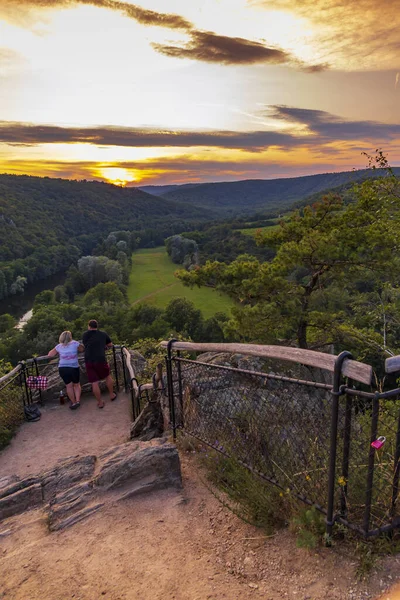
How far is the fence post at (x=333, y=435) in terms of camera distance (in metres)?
2.17

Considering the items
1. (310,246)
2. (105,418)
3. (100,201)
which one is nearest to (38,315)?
(310,246)

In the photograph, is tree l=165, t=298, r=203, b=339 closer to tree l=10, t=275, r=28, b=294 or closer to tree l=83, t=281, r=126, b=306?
tree l=83, t=281, r=126, b=306

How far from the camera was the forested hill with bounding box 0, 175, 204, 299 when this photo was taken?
284ft

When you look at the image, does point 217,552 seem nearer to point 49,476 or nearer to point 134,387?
point 49,476

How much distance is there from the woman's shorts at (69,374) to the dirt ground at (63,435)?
60cm

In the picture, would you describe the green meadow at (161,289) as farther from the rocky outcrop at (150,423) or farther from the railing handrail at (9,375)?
the rocky outcrop at (150,423)

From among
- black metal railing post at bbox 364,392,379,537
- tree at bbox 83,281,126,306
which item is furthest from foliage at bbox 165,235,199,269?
black metal railing post at bbox 364,392,379,537

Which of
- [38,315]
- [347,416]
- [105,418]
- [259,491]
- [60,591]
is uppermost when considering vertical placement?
[347,416]

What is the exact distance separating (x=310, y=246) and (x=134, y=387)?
30.2ft

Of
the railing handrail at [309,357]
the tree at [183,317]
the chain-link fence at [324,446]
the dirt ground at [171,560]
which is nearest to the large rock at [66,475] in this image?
the dirt ground at [171,560]

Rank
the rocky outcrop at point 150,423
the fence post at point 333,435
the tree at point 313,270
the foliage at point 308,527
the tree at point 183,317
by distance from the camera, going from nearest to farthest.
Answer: the fence post at point 333,435, the foliage at point 308,527, the rocky outcrop at point 150,423, the tree at point 313,270, the tree at point 183,317

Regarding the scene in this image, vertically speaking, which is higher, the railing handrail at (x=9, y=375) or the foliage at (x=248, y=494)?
the foliage at (x=248, y=494)

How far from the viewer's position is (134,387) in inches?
248

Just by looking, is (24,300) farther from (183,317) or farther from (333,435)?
(333,435)
